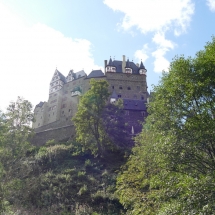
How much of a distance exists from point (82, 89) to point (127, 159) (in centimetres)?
3443

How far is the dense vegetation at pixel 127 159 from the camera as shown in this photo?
36.0 ft

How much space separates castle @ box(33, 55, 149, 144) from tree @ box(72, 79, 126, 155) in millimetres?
13786

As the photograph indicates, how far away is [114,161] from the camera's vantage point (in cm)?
3192

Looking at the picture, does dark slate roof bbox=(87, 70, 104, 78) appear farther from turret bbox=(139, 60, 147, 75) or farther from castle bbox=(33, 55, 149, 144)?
turret bbox=(139, 60, 147, 75)

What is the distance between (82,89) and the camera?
188 ft

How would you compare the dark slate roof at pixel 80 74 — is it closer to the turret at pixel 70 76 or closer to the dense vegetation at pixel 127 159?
the turret at pixel 70 76

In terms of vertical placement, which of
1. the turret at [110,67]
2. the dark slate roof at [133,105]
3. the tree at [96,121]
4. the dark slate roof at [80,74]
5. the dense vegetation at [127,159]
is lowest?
the dense vegetation at [127,159]

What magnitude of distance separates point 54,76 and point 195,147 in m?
58.1

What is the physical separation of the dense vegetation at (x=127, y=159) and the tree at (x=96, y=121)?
0.38ft

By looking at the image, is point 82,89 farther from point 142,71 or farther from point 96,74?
point 142,71

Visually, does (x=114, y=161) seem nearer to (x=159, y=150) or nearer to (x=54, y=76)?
(x=159, y=150)

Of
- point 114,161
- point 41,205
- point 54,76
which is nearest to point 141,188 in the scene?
point 41,205

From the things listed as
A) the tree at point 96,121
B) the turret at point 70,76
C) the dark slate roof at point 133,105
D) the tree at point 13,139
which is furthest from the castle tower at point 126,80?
the tree at point 13,139

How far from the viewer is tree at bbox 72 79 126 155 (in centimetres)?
3238
